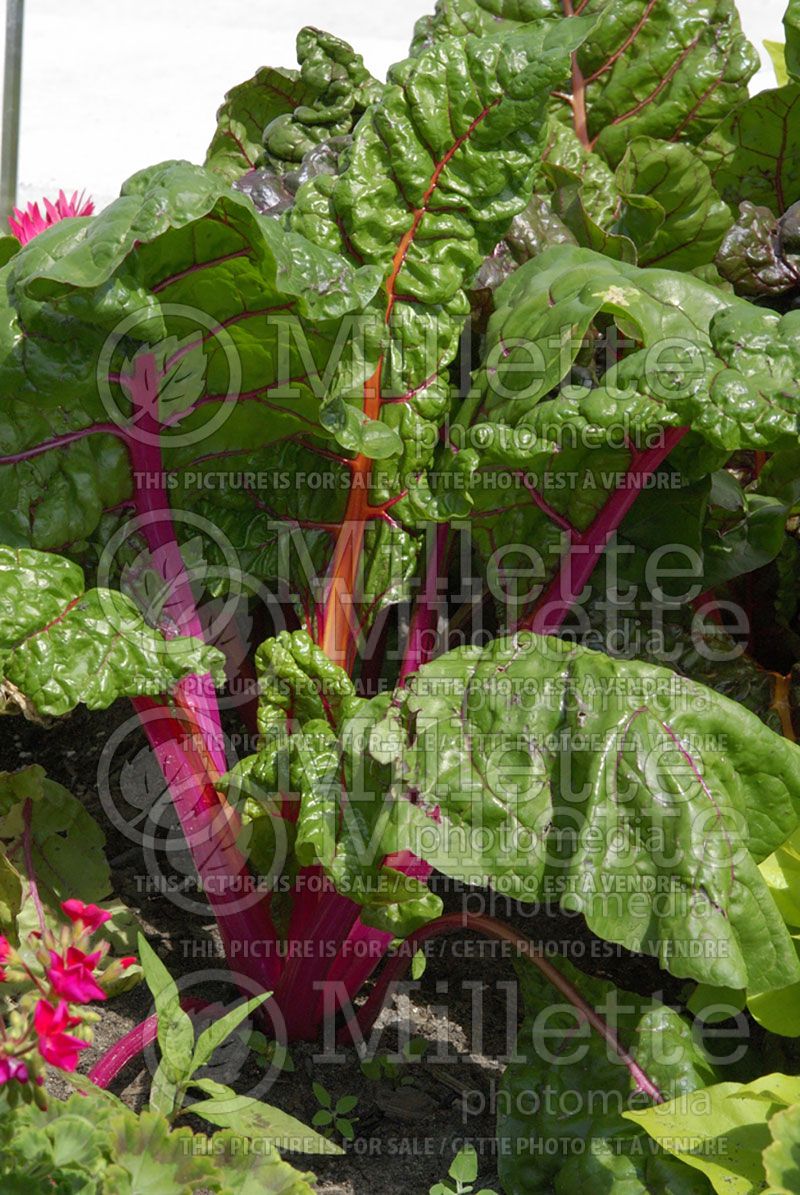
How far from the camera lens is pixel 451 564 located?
175 cm

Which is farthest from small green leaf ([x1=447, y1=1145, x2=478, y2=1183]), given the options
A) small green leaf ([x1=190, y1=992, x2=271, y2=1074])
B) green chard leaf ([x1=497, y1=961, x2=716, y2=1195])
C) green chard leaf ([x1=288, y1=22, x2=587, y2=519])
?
green chard leaf ([x1=288, y1=22, x2=587, y2=519])

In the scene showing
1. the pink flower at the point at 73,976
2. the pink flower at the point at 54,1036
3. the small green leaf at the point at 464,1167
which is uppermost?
the pink flower at the point at 73,976

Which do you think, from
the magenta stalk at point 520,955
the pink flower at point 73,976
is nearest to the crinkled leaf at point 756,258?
the magenta stalk at point 520,955

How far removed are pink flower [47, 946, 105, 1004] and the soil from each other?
54 centimetres

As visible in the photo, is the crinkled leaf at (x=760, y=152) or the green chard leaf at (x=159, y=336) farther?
the crinkled leaf at (x=760, y=152)

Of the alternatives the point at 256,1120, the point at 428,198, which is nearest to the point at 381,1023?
the point at 256,1120

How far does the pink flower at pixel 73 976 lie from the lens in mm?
948

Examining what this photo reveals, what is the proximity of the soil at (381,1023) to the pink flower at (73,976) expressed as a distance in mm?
539

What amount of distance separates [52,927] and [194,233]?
0.88 meters

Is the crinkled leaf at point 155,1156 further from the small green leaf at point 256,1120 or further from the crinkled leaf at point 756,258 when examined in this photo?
the crinkled leaf at point 756,258

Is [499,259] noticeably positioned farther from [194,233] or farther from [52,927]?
[52,927]

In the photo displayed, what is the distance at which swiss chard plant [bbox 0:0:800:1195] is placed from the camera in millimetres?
1228

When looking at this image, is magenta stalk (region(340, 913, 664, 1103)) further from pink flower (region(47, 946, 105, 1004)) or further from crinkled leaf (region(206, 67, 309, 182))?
crinkled leaf (region(206, 67, 309, 182))

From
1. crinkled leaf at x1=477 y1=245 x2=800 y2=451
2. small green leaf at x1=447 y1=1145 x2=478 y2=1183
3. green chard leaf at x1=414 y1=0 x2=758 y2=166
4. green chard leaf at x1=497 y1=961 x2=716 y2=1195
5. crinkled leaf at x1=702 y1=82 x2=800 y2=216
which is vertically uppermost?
green chard leaf at x1=414 y1=0 x2=758 y2=166
